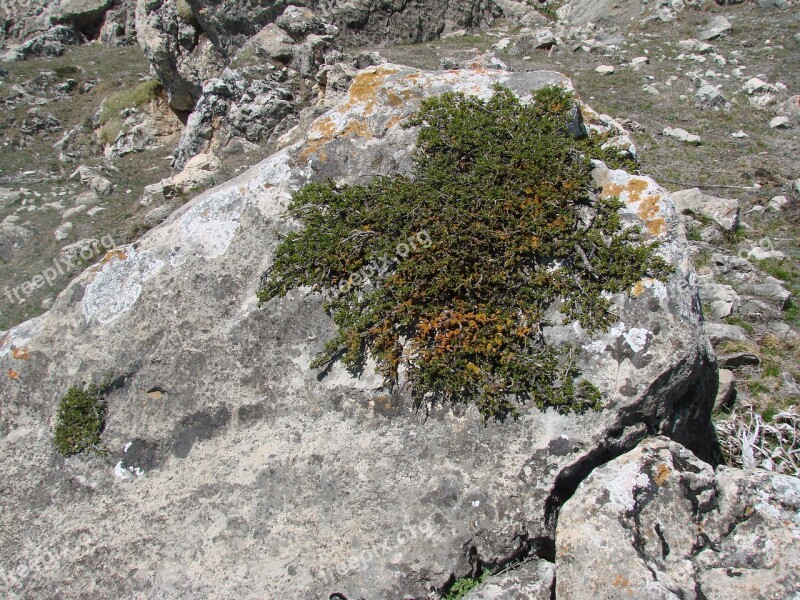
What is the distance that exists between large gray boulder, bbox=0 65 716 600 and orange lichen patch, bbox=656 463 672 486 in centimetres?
42

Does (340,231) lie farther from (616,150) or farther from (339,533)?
(616,150)

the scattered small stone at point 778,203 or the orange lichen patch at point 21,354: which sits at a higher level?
the orange lichen patch at point 21,354

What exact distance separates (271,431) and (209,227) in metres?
2.36

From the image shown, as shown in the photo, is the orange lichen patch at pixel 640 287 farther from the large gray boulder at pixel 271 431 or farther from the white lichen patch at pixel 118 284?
the white lichen patch at pixel 118 284

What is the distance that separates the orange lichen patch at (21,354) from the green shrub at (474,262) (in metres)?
2.69

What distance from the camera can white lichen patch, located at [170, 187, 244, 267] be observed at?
5.88 m

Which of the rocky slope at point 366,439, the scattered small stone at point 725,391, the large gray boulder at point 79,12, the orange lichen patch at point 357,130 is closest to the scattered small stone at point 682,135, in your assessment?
the rocky slope at point 366,439

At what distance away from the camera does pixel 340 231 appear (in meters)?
5.54

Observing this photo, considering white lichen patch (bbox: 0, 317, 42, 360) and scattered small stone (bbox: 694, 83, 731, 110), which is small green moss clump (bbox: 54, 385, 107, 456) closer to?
white lichen patch (bbox: 0, 317, 42, 360)

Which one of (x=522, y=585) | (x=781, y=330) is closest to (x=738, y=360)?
(x=781, y=330)

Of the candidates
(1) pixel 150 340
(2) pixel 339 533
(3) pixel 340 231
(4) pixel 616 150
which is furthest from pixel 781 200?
(1) pixel 150 340

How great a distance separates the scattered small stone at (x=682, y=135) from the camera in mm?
12734

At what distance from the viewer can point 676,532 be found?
3967 millimetres

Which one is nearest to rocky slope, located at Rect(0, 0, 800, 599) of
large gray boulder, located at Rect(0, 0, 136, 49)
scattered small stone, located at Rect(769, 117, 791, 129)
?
scattered small stone, located at Rect(769, 117, 791, 129)
